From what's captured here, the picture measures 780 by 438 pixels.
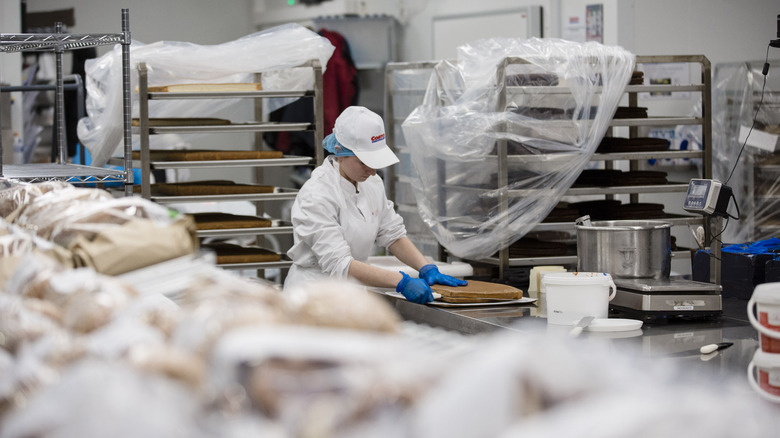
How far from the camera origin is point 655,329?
258 centimetres

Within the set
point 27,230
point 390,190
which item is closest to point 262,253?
point 390,190

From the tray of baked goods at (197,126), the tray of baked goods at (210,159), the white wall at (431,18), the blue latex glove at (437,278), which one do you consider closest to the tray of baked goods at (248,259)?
the tray of baked goods at (210,159)

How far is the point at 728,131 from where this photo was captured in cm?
555

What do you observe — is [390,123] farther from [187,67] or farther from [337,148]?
[337,148]

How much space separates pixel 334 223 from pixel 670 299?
4.19ft

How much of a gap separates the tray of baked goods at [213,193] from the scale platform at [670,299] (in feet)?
6.21

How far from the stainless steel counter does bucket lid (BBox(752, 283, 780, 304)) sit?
1.30 ft

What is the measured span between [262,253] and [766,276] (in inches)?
89.8

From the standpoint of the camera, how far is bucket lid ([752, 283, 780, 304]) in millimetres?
1642

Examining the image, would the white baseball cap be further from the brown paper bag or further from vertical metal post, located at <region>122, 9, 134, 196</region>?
the brown paper bag

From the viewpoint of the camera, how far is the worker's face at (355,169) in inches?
128

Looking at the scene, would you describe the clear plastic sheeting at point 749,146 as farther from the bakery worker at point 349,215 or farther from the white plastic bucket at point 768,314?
the white plastic bucket at point 768,314

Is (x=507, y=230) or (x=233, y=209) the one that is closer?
(x=507, y=230)

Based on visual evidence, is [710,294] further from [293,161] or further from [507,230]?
[293,161]
